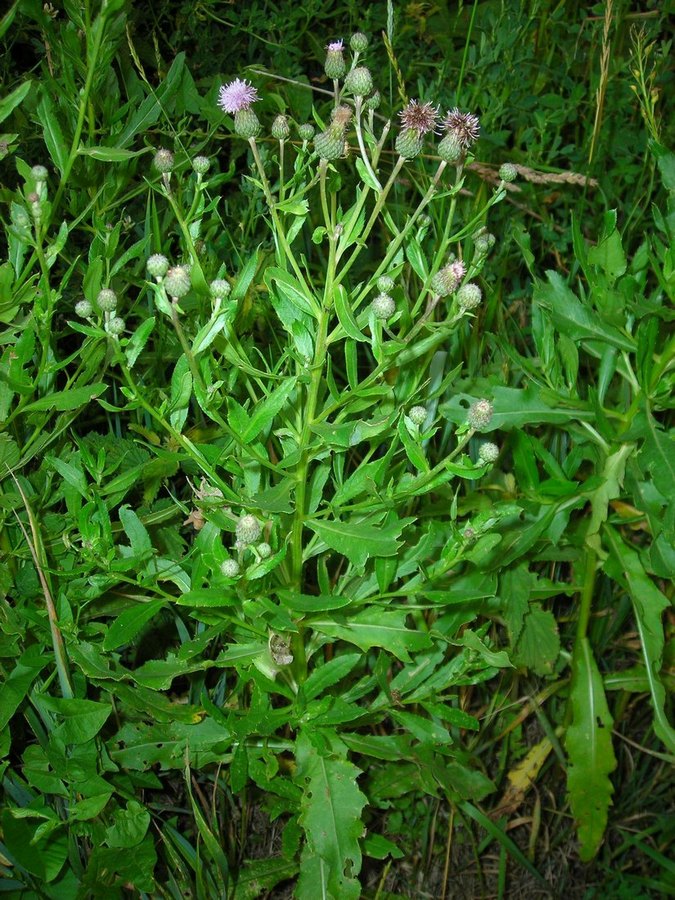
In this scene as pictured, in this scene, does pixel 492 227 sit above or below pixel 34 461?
above

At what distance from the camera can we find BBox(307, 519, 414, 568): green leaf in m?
1.62

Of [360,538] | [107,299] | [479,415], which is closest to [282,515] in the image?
[360,538]

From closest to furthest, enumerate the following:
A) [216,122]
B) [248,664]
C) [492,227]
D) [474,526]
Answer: [474,526]
[248,664]
[216,122]
[492,227]

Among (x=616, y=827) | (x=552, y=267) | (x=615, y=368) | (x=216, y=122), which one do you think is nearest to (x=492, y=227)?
(x=552, y=267)

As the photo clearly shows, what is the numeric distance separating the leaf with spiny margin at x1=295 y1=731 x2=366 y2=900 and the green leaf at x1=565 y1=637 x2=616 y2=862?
0.74 meters

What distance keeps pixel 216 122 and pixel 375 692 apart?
155cm

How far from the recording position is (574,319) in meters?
2.15

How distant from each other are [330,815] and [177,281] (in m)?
1.21

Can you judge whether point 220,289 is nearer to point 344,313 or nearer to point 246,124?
point 344,313

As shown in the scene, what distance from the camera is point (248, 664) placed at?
1954mm

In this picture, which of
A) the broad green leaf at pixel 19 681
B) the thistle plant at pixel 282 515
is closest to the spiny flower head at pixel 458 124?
the thistle plant at pixel 282 515

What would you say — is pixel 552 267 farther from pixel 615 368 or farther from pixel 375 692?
pixel 375 692

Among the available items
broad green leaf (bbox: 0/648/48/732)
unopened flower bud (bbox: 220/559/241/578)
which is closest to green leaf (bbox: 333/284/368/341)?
unopened flower bud (bbox: 220/559/241/578)

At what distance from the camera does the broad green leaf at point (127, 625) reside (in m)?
1.73
